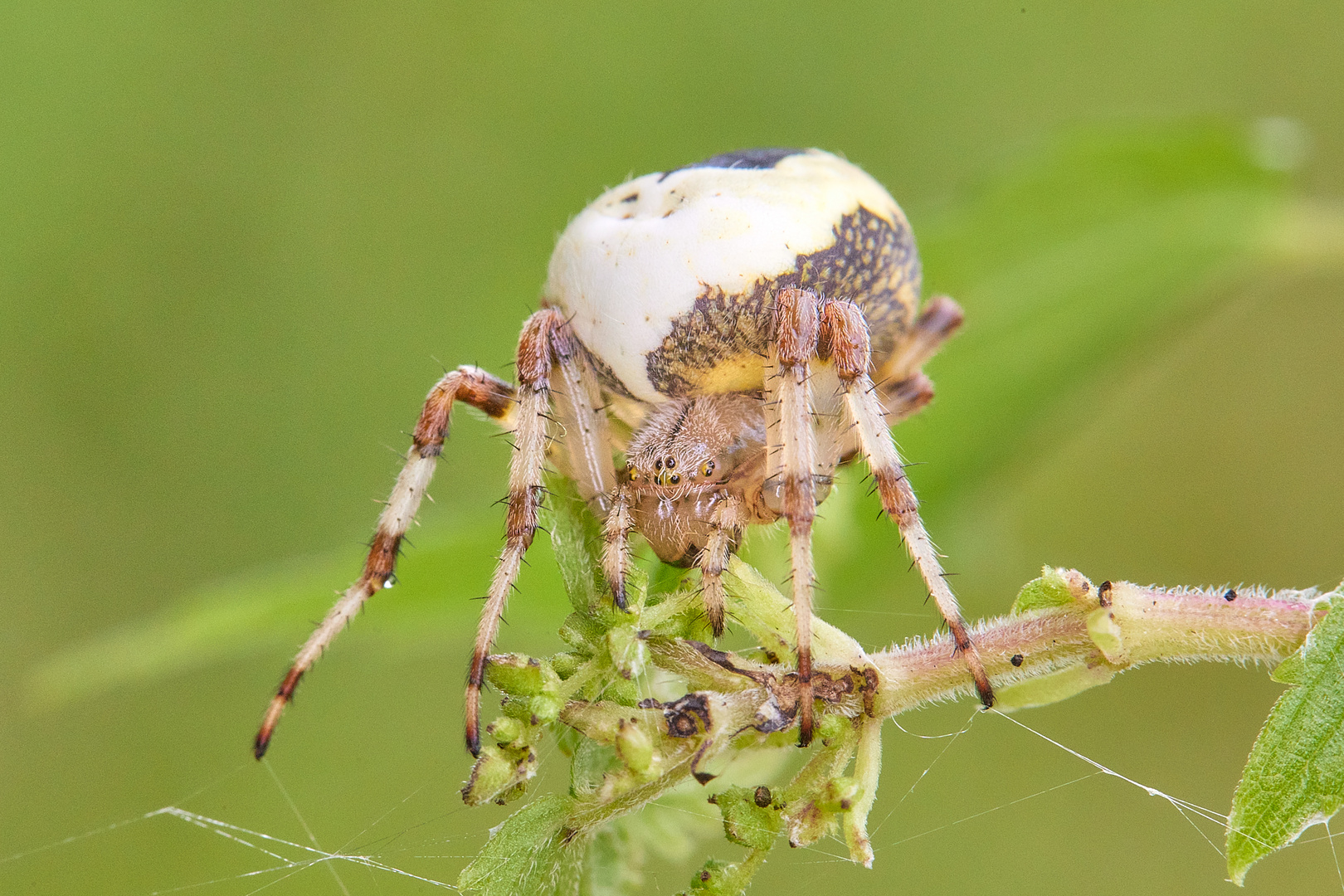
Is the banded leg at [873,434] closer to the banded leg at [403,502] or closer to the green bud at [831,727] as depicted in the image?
the green bud at [831,727]

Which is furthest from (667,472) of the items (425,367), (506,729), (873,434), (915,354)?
(425,367)

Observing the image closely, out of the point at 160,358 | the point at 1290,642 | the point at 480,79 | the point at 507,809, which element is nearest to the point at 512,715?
the point at 1290,642

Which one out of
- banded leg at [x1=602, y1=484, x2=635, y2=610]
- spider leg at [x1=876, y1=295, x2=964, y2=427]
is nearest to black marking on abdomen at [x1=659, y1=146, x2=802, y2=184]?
spider leg at [x1=876, y1=295, x2=964, y2=427]

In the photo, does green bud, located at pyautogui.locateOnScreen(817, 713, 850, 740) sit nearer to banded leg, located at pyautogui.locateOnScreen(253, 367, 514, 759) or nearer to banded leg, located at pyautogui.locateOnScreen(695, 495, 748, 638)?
banded leg, located at pyautogui.locateOnScreen(695, 495, 748, 638)

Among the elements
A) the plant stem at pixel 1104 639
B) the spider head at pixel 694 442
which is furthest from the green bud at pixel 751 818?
the spider head at pixel 694 442

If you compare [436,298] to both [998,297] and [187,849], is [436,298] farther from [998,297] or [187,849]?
[998,297]

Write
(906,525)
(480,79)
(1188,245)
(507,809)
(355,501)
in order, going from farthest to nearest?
(480,79) < (355,501) < (507,809) < (1188,245) < (906,525)

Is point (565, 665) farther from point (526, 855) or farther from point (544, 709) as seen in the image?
point (526, 855)
